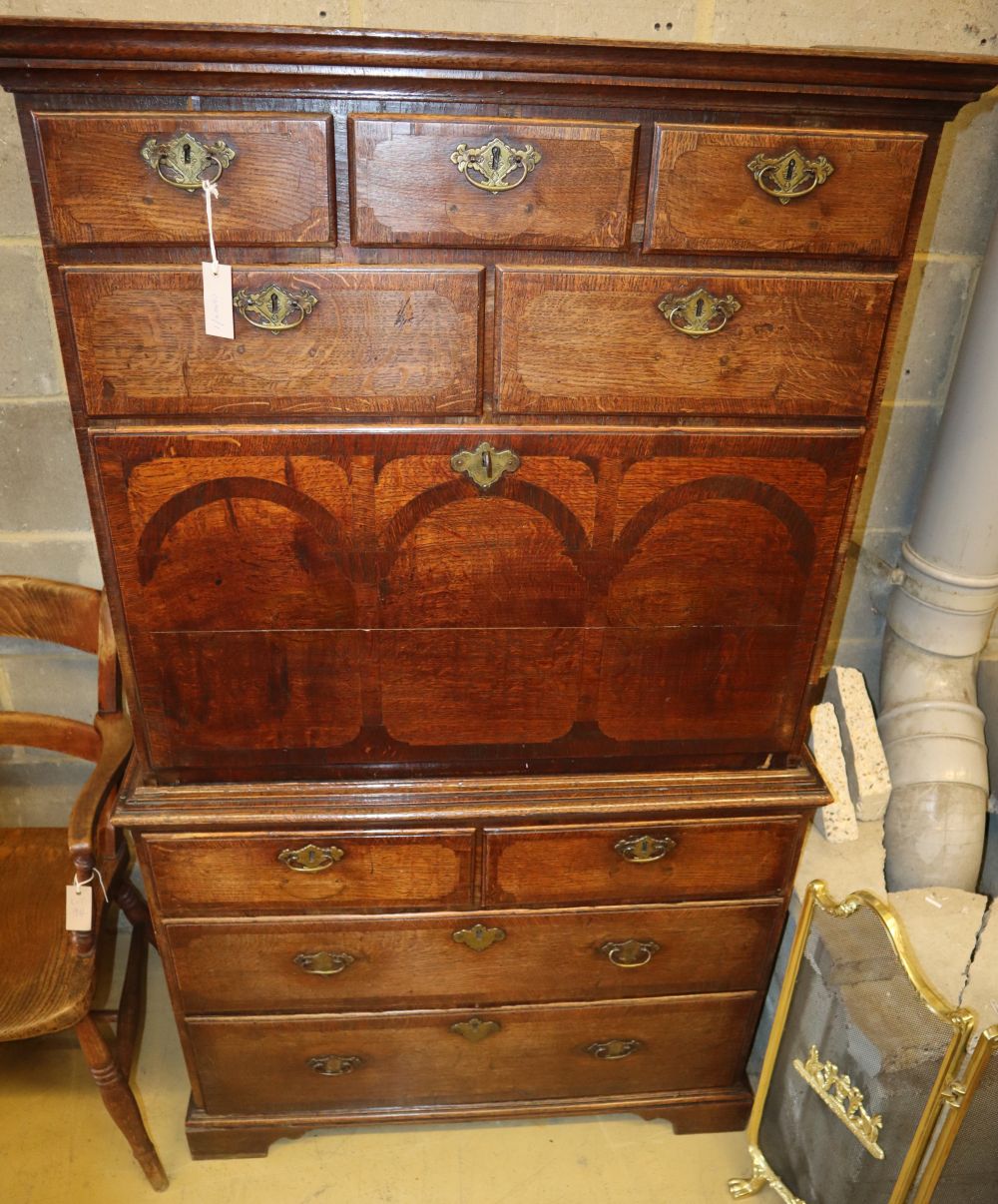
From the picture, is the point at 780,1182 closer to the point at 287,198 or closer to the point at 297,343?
the point at 297,343

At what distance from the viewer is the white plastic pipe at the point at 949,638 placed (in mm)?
1838

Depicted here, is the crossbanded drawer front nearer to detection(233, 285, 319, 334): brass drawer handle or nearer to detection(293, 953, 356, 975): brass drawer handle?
detection(293, 953, 356, 975): brass drawer handle

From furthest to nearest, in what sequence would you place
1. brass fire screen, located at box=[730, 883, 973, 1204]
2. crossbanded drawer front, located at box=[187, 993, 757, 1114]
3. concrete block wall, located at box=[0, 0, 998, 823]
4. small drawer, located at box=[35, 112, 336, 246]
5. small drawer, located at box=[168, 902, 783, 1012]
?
crossbanded drawer front, located at box=[187, 993, 757, 1114] → small drawer, located at box=[168, 902, 783, 1012] → concrete block wall, located at box=[0, 0, 998, 823] → brass fire screen, located at box=[730, 883, 973, 1204] → small drawer, located at box=[35, 112, 336, 246]

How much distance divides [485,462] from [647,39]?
73cm

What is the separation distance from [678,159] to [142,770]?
1277 millimetres

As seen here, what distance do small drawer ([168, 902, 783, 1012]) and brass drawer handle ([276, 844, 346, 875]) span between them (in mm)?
127

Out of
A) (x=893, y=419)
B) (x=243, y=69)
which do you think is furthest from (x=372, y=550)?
(x=893, y=419)

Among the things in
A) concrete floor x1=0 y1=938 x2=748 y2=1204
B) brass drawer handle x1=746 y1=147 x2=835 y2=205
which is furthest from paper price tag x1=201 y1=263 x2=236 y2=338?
concrete floor x1=0 y1=938 x2=748 y2=1204

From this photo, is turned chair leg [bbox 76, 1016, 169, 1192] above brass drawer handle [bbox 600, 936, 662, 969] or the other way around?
the other way around

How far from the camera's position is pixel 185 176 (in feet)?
3.94

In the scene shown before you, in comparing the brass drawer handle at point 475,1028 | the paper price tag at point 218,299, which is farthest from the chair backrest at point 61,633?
the brass drawer handle at point 475,1028

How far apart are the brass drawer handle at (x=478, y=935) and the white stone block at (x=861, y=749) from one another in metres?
0.81

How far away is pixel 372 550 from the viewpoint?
146 cm

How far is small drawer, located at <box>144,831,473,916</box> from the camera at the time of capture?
167 centimetres
